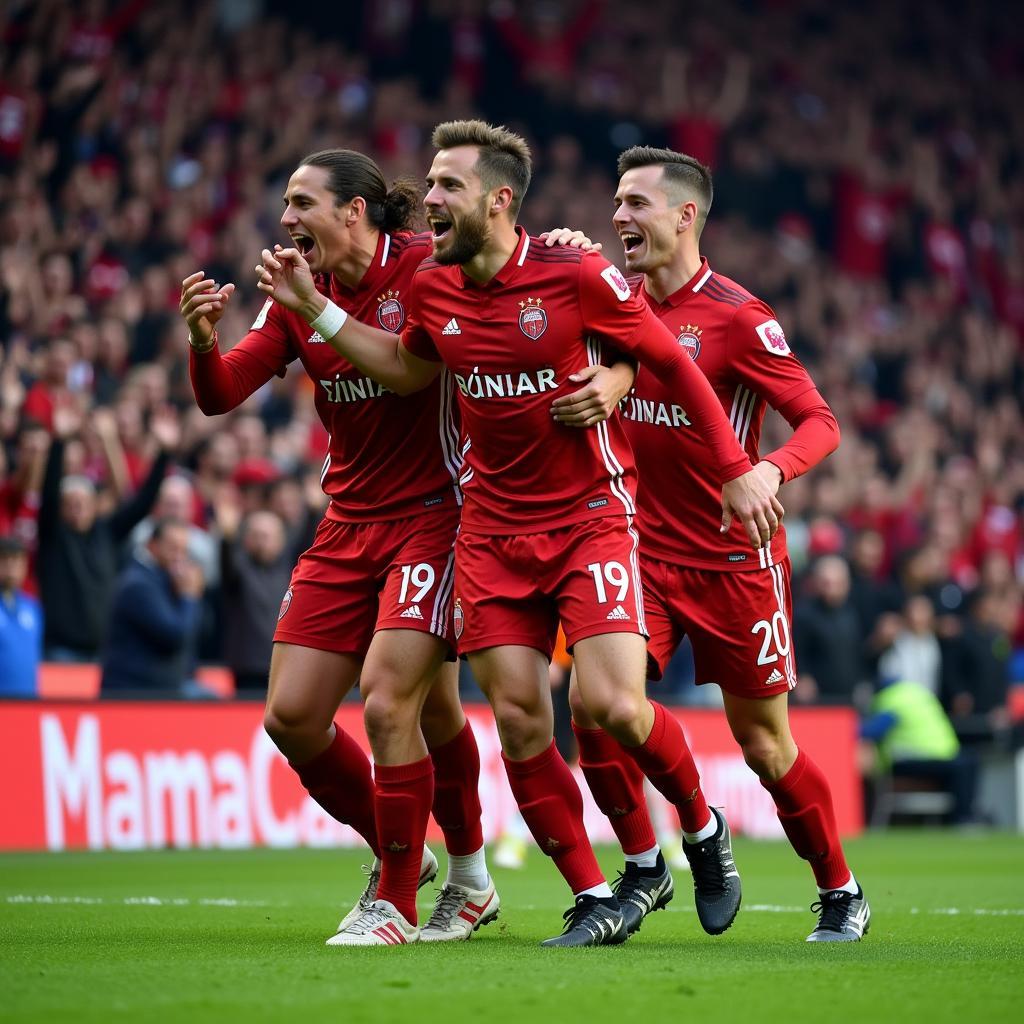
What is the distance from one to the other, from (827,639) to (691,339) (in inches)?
372

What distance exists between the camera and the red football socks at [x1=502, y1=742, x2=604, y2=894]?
20.3 feet

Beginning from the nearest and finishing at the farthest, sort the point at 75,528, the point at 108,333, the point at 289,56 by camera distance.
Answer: the point at 75,528
the point at 108,333
the point at 289,56

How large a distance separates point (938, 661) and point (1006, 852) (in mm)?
4120

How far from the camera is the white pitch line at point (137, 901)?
788 centimetres

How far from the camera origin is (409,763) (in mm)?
6195

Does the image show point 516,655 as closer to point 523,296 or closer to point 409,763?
point 409,763

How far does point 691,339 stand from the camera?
660 centimetres

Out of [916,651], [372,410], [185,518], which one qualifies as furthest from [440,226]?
[916,651]

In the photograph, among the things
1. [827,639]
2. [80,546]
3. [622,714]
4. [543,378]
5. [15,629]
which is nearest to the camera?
[622,714]

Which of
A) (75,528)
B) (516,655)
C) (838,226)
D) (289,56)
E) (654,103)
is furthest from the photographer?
(838,226)

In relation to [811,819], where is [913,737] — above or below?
below

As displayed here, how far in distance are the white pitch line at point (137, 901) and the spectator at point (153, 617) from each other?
12.5ft

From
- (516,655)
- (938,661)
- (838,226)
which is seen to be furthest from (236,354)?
(838,226)

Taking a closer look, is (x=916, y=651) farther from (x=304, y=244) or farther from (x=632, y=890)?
(x=304, y=244)
